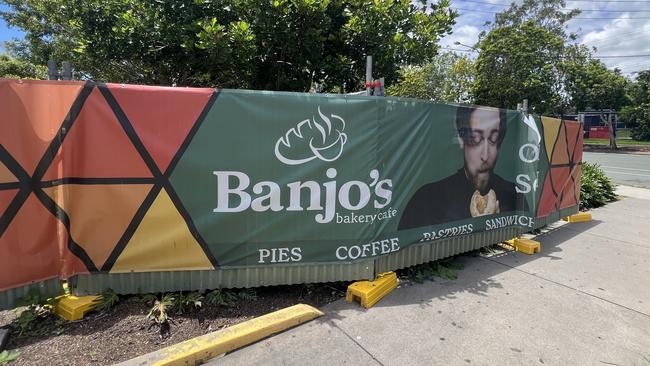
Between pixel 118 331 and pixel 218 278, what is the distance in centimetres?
87

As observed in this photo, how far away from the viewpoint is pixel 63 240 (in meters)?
3.17

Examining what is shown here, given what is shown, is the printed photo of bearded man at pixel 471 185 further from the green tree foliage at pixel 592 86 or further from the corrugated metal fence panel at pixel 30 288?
the green tree foliage at pixel 592 86

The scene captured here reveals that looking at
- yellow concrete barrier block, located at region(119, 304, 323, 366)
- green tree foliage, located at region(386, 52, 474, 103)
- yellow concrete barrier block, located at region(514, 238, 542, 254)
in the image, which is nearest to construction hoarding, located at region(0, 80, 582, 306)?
yellow concrete barrier block, located at region(119, 304, 323, 366)

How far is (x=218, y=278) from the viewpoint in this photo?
11.6 ft

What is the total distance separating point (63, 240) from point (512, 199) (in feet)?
17.3

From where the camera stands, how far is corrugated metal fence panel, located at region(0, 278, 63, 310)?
298cm

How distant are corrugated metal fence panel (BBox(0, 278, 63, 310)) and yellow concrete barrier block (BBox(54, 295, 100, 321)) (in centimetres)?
9

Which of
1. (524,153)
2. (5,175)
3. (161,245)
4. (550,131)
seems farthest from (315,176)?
(550,131)

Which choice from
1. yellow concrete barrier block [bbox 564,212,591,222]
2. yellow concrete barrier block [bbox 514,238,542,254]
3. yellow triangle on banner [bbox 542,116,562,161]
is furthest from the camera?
yellow concrete barrier block [bbox 564,212,591,222]

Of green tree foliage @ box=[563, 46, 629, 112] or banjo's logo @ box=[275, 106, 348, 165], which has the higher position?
green tree foliage @ box=[563, 46, 629, 112]

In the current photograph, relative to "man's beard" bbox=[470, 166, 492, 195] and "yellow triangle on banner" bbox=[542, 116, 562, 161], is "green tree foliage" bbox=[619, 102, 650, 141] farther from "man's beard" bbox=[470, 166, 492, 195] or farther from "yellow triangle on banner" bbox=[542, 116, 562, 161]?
"man's beard" bbox=[470, 166, 492, 195]

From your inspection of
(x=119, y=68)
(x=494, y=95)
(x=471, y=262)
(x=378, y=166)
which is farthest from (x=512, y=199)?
(x=494, y=95)

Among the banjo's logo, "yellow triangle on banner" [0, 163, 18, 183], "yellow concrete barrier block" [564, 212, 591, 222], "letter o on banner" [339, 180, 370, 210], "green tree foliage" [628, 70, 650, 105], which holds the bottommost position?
"yellow concrete barrier block" [564, 212, 591, 222]

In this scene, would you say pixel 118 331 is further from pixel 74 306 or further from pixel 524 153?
pixel 524 153
